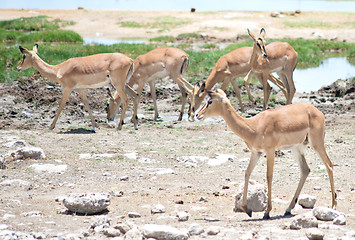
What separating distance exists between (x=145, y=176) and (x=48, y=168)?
65.8 inches

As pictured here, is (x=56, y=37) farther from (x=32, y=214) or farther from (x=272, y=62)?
(x=32, y=214)

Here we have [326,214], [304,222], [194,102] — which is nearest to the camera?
[304,222]

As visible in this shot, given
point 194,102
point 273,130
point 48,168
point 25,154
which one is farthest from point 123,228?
point 194,102

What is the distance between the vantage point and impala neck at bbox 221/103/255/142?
7.43 m

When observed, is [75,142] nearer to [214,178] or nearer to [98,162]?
[98,162]

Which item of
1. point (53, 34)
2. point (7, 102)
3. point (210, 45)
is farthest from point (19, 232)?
point (53, 34)

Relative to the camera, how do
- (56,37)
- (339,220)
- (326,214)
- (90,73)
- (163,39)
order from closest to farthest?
(339,220)
(326,214)
(90,73)
(56,37)
(163,39)

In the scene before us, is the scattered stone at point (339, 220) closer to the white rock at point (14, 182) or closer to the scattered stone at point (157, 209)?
the scattered stone at point (157, 209)

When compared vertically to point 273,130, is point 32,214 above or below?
below

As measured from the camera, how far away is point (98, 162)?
10.3m

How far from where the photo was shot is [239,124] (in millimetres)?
7523

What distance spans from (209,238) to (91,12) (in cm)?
4419

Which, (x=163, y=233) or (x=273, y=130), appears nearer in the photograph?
(x=163, y=233)

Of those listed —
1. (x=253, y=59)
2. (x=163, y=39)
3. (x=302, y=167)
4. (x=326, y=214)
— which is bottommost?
(x=163, y=39)
